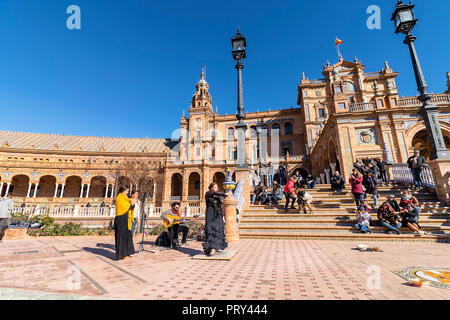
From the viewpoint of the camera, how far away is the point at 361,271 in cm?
352

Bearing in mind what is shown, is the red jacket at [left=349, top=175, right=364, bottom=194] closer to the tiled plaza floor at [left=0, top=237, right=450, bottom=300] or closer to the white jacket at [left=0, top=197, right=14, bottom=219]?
the tiled plaza floor at [left=0, top=237, right=450, bottom=300]

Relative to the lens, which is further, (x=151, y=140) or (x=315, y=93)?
(x=151, y=140)

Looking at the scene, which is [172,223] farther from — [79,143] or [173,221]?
[79,143]

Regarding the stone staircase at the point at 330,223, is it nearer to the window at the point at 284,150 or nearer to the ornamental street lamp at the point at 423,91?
the ornamental street lamp at the point at 423,91

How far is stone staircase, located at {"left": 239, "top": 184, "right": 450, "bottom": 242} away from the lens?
656 cm

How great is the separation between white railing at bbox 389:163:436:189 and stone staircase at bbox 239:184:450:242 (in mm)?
789

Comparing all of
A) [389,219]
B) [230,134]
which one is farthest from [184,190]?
[389,219]

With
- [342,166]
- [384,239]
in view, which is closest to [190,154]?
[342,166]

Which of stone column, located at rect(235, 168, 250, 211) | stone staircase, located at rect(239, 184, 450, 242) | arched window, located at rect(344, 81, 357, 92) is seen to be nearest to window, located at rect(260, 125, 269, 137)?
arched window, located at rect(344, 81, 357, 92)

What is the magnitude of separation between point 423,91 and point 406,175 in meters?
5.79

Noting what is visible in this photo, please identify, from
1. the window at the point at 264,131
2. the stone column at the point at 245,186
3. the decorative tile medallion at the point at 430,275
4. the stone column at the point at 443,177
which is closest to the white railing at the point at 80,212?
the stone column at the point at 245,186

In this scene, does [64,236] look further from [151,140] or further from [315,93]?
[151,140]

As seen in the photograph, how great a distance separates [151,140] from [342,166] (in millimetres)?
43347
